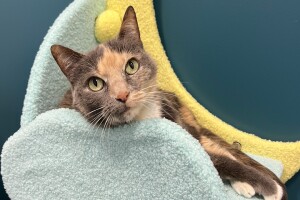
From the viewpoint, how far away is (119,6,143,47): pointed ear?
903 millimetres

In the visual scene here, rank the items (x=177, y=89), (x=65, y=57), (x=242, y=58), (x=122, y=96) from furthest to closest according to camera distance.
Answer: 1. (x=177, y=89)
2. (x=242, y=58)
3. (x=65, y=57)
4. (x=122, y=96)

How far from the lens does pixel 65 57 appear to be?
857mm

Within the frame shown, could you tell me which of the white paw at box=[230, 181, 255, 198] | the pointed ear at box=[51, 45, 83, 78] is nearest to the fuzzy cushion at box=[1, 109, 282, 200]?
the white paw at box=[230, 181, 255, 198]

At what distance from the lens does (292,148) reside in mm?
1180

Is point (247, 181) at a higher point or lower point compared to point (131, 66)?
lower

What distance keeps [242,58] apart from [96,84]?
60 cm

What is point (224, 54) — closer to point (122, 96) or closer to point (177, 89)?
point (177, 89)

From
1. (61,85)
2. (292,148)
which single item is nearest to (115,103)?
(61,85)

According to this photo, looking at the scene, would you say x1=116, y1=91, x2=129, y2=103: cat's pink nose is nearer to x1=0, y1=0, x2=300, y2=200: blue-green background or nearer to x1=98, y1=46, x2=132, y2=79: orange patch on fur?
x1=98, y1=46, x2=132, y2=79: orange patch on fur

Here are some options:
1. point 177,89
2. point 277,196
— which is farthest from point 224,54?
point 277,196

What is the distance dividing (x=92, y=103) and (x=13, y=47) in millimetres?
689

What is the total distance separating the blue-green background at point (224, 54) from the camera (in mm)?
1125

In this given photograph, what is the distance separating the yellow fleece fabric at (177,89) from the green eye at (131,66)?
38cm

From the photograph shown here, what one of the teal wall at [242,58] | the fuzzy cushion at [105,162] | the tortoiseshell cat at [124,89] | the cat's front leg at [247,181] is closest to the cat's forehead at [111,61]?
the tortoiseshell cat at [124,89]
